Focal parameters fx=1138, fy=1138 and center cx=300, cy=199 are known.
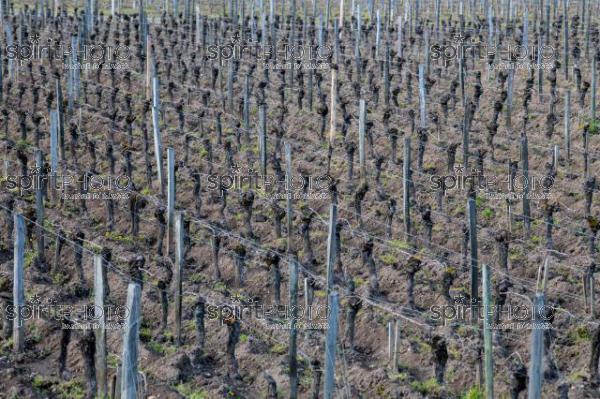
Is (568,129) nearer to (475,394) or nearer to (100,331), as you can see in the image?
(475,394)

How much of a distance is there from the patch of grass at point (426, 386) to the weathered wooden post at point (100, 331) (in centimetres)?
340

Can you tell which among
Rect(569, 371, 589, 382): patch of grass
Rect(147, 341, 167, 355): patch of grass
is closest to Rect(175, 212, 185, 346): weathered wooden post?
Rect(147, 341, 167, 355): patch of grass

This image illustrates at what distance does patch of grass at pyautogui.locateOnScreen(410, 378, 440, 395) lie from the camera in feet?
40.9

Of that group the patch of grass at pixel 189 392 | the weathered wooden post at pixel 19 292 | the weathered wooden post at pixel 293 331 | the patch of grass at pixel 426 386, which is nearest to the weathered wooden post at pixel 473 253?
the patch of grass at pixel 426 386

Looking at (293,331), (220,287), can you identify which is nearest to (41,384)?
(293,331)

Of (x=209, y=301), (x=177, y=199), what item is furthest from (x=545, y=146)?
(x=209, y=301)

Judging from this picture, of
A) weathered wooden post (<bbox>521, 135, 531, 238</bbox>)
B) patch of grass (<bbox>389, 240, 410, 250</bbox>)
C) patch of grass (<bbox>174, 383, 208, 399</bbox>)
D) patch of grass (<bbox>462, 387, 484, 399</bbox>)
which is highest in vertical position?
weathered wooden post (<bbox>521, 135, 531, 238</bbox>)

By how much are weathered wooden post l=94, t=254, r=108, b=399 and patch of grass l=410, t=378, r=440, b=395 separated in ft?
11.2

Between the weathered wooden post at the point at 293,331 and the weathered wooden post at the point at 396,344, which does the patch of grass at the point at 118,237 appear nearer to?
the weathered wooden post at the point at 396,344

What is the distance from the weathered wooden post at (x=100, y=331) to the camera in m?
11.4

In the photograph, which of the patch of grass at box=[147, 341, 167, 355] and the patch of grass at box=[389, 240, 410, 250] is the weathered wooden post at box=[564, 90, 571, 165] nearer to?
the patch of grass at box=[389, 240, 410, 250]

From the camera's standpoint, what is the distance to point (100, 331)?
1148cm

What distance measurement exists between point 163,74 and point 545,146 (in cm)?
957

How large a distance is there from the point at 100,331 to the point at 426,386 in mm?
3703
